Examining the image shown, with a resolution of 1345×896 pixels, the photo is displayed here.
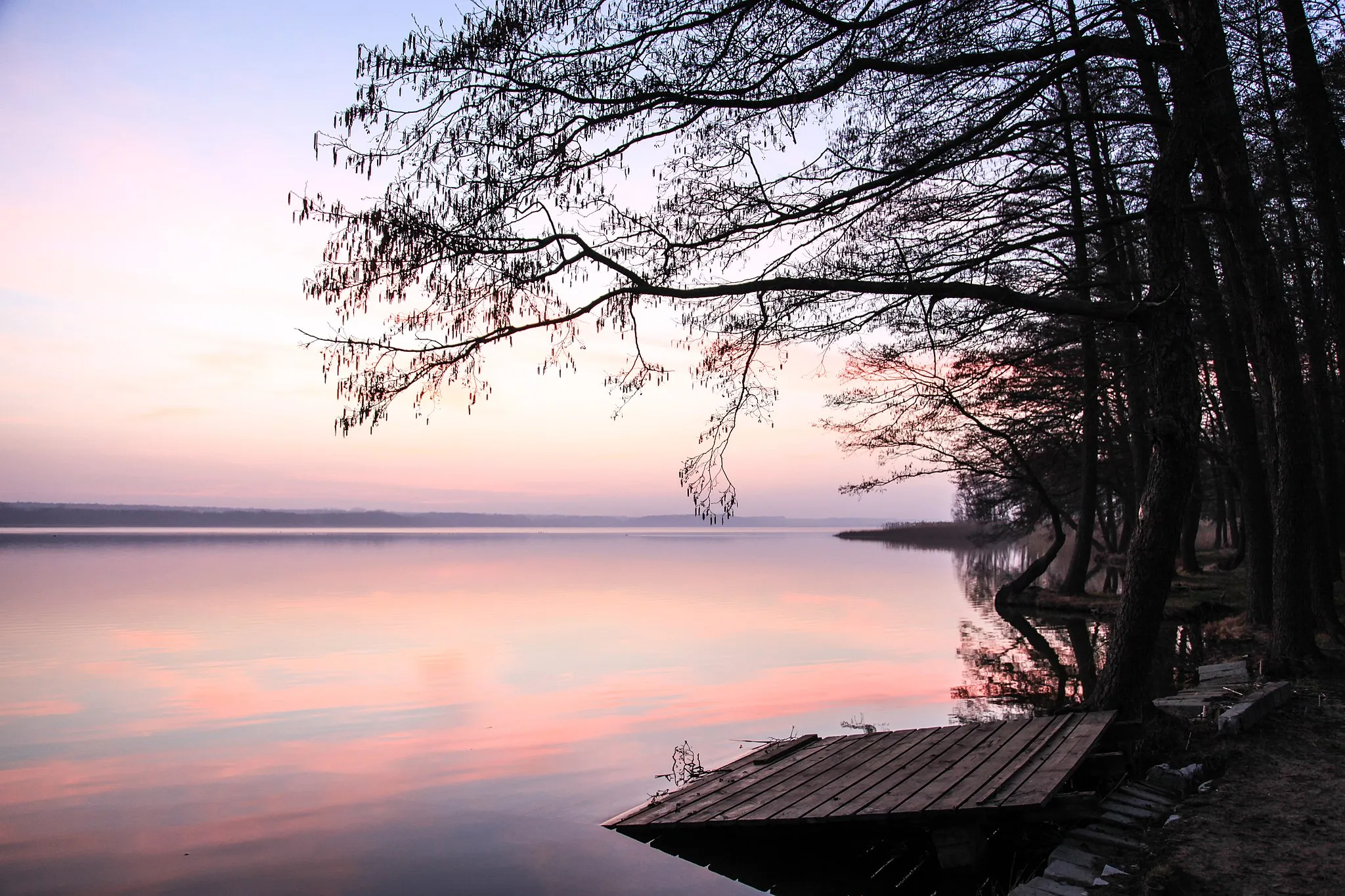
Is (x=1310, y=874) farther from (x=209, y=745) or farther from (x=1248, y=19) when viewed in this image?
(x=209, y=745)

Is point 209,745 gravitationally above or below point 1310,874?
below

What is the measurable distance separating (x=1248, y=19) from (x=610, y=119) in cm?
720

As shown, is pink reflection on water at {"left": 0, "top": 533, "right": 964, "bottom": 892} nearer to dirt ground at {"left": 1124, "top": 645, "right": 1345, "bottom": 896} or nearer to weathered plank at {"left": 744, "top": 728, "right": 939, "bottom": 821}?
weathered plank at {"left": 744, "top": 728, "right": 939, "bottom": 821}

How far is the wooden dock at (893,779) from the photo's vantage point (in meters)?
6.51

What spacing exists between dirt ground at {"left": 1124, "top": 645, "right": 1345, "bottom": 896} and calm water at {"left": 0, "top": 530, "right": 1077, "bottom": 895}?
3233mm

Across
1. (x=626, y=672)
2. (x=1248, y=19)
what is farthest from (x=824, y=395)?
(x=1248, y=19)

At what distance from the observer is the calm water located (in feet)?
25.6

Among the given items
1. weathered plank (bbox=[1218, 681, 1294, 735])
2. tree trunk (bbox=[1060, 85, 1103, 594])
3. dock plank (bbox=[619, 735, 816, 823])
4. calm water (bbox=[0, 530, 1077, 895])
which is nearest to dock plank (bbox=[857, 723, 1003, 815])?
calm water (bbox=[0, 530, 1077, 895])

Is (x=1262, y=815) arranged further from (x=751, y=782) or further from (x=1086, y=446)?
(x=1086, y=446)

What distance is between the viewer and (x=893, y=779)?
7.50 m

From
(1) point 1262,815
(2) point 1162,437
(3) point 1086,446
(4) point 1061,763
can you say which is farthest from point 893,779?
(3) point 1086,446

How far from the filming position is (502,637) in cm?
2205

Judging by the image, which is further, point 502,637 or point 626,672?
point 502,637

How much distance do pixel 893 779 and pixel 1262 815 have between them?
8.63ft
